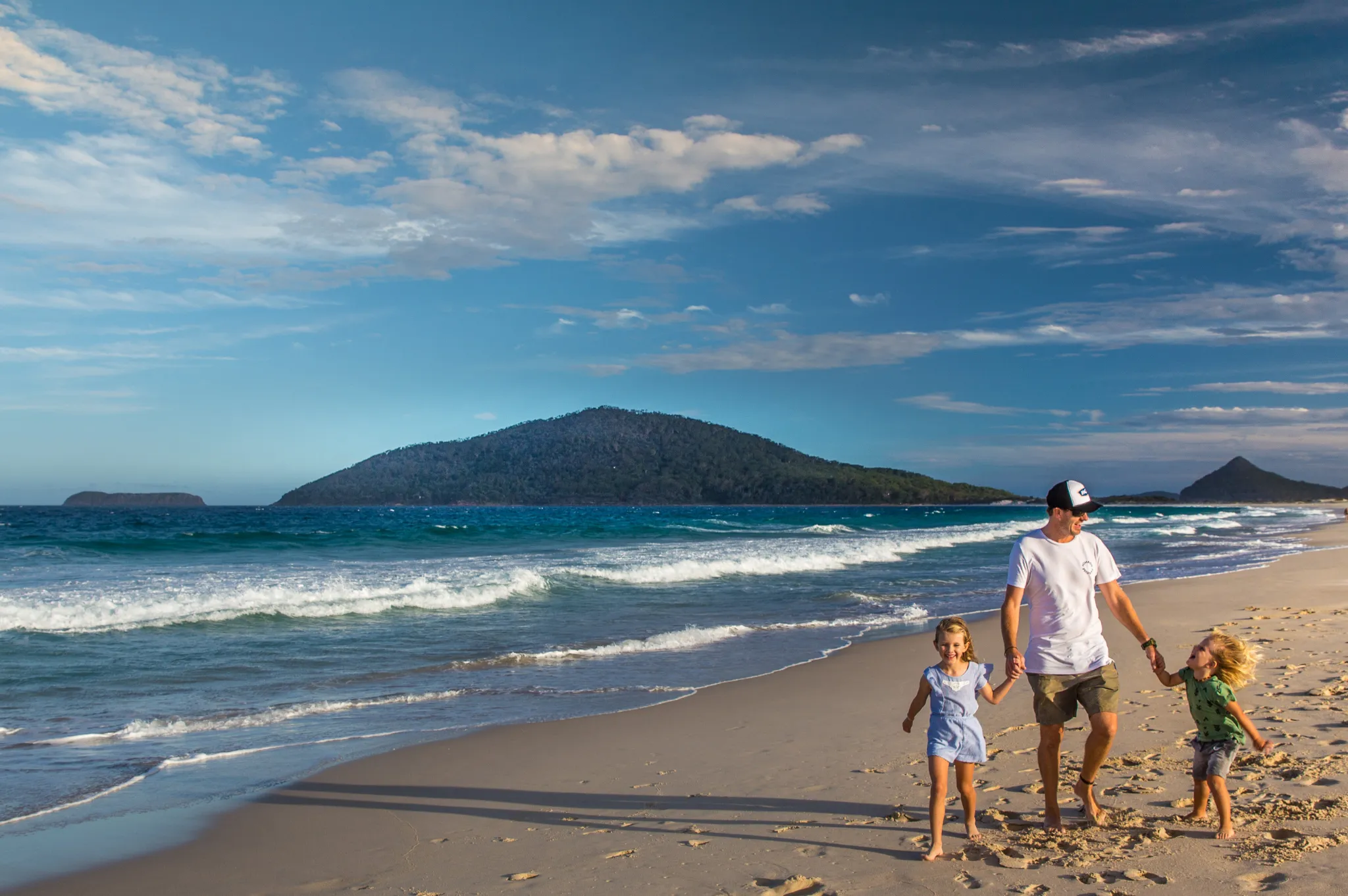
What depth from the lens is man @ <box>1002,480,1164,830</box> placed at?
4703 mm

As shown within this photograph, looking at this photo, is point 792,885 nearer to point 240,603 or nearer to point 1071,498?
point 1071,498

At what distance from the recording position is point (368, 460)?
7254 inches

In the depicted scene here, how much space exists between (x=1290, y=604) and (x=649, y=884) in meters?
14.0

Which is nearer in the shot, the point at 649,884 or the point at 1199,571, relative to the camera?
the point at 649,884

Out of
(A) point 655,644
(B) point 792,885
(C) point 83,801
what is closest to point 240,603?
(A) point 655,644

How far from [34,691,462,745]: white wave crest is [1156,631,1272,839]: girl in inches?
264

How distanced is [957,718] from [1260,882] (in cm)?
138

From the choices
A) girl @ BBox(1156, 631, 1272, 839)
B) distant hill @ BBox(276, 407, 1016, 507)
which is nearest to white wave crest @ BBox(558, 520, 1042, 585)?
girl @ BBox(1156, 631, 1272, 839)

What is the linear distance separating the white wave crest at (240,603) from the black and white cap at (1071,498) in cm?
1380

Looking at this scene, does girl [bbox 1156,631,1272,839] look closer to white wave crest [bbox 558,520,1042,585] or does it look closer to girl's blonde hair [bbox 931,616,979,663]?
girl's blonde hair [bbox 931,616,979,663]

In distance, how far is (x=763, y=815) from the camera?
17.4 feet

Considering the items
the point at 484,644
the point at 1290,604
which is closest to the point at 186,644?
the point at 484,644

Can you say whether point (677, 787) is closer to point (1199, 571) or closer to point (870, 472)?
point (1199, 571)

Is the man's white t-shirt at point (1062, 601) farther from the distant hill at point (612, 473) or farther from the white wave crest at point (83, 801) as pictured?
the distant hill at point (612, 473)
